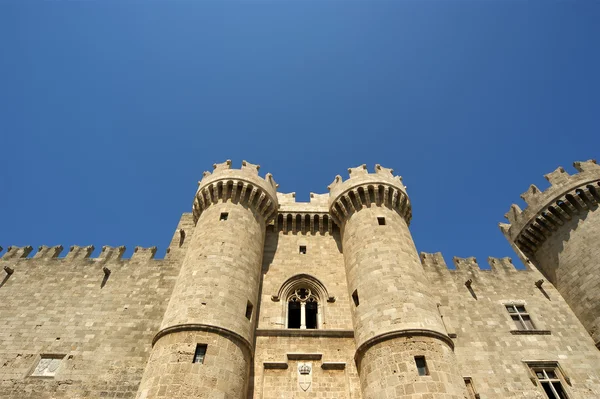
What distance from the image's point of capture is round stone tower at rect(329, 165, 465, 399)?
33.1ft

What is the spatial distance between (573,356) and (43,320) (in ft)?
64.4

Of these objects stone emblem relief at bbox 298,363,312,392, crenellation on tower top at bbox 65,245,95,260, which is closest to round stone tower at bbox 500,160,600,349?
stone emblem relief at bbox 298,363,312,392

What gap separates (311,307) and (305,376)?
10.0 ft

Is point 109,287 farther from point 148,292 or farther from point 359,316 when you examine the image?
point 359,316

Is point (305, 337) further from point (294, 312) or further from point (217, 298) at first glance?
point (217, 298)

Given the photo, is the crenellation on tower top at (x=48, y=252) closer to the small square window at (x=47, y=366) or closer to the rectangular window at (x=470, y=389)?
the small square window at (x=47, y=366)

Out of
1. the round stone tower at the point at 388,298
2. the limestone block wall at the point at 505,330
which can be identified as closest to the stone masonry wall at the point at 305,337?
the round stone tower at the point at 388,298

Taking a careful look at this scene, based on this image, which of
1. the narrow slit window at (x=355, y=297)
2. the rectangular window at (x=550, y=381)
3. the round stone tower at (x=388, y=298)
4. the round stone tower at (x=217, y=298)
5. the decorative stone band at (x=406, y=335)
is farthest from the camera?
the narrow slit window at (x=355, y=297)

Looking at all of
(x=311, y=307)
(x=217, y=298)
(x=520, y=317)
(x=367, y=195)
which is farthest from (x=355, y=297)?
(x=520, y=317)

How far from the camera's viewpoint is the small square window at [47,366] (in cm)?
1193

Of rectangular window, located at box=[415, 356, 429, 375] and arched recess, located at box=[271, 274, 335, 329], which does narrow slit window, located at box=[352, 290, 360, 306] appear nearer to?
arched recess, located at box=[271, 274, 335, 329]

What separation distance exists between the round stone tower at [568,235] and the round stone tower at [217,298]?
1261cm

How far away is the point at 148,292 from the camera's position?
47.9 ft

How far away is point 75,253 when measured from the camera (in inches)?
645
